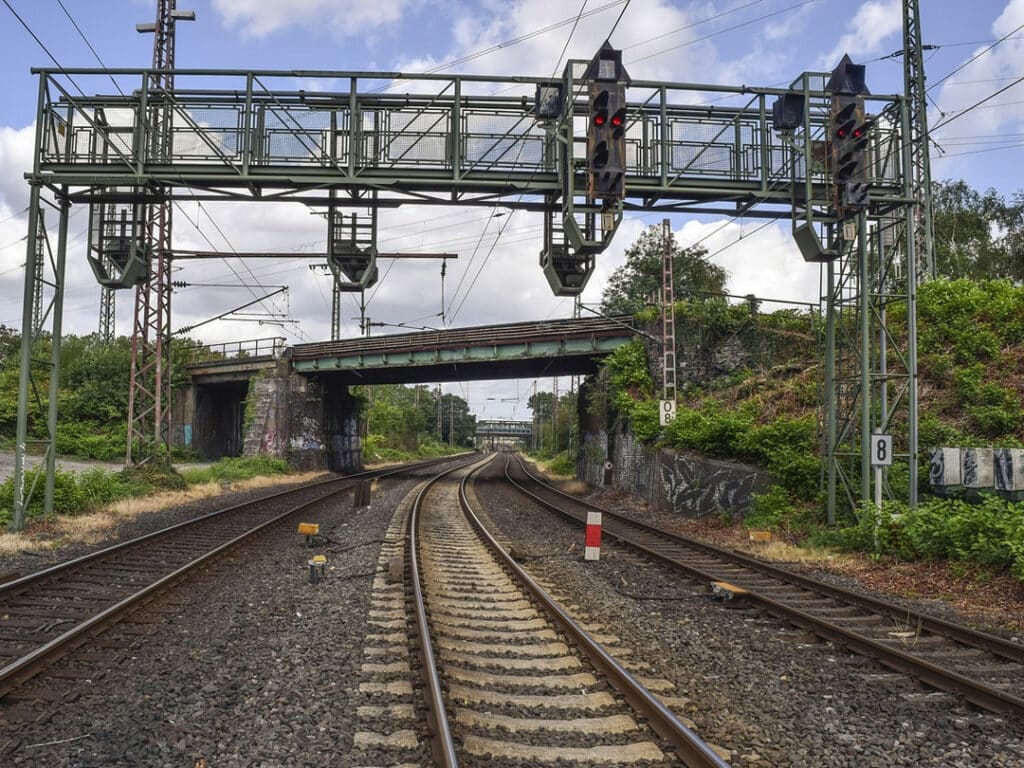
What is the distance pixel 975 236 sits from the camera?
3966 cm

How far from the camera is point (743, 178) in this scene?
14.6m

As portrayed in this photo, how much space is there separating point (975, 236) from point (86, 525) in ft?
138

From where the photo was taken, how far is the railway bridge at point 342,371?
105ft

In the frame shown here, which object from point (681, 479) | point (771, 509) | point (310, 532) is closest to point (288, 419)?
point (681, 479)

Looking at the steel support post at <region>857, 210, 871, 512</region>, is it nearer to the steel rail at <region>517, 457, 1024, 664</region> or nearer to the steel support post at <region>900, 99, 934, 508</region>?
the steel support post at <region>900, 99, 934, 508</region>

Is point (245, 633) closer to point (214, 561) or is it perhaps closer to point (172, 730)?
point (172, 730)

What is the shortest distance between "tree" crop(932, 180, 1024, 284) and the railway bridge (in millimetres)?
18712

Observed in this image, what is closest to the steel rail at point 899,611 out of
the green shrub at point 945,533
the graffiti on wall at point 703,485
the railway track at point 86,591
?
the green shrub at point 945,533

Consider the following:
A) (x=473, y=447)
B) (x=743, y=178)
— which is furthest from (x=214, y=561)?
(x=473, y=447)

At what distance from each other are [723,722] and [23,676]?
5311mm

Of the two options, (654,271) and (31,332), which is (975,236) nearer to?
(654,271)

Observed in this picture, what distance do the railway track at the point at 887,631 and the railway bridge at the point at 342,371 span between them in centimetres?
1844

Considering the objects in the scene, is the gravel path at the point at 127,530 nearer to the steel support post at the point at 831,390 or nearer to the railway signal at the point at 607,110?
the railway signal at the point at 607,110

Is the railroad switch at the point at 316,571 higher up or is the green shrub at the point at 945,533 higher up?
the green shrub at the point at 945,533
